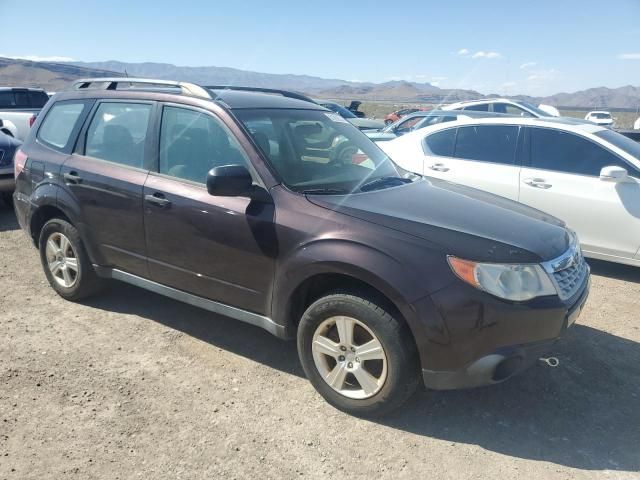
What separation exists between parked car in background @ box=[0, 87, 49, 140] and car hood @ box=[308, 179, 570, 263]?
10.2 meters

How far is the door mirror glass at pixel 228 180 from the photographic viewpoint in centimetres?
305

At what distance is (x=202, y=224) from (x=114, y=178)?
972 millimetres

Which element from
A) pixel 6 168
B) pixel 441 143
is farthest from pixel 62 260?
pixel 441 143

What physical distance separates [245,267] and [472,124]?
168 inches

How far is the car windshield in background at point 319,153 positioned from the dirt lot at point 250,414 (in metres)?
1.31

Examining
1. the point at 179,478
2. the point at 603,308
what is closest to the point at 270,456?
the point at 179,478

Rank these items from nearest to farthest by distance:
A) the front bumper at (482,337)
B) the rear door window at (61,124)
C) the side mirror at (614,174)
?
the front bumper at (482,337) → the rear door window at (61,124) → the side mirror at (614,174)

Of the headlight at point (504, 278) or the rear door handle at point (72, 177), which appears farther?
the rear door handle at point (72, 177)

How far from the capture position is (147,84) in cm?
419

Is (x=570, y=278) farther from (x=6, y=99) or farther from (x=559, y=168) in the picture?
(x=6, y=99)

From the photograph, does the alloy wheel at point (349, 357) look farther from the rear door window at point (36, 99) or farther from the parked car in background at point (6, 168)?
the rear door window at point (36, 99)

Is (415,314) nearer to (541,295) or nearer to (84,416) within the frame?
(541,295)

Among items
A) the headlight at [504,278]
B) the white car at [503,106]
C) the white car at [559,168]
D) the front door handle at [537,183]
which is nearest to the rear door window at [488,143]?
the white car at [559,168]

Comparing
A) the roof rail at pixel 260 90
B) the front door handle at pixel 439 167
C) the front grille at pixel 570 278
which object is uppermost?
the roof rail at pixel 260 90
